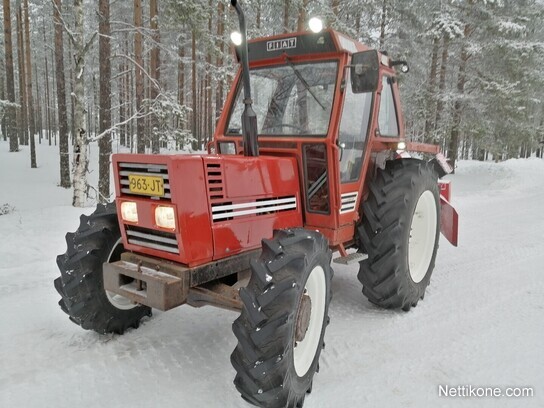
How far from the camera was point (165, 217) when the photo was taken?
8.84 ft

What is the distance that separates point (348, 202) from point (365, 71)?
1.19 m

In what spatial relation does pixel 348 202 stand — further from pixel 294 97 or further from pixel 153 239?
pixel 153 239

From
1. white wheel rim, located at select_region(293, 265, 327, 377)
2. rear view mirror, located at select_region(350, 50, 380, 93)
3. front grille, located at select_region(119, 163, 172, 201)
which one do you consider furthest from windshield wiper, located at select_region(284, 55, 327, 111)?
front grille, located at select_region(119, 163, 172, 201)

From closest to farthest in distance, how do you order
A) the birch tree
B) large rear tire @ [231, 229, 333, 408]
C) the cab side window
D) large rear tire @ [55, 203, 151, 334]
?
1. large rear tire @ [231, 229, 333, 408]
2. large rear tire @ [55, 203, 151, 334]
3. the cab side window
4. the birch tree

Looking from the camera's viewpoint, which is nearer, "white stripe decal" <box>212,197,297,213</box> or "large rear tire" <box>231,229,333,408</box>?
"large rear tire" <box>231,229,333,408</box>

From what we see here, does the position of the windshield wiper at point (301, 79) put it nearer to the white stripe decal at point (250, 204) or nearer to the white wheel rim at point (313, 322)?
the white stripe decal at point (250, 204)

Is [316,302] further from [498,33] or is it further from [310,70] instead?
[498,33]

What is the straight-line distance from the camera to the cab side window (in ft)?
14.4

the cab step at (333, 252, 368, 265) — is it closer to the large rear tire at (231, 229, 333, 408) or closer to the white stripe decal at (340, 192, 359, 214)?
the white stripe decal at (340, 192, 359, 214)

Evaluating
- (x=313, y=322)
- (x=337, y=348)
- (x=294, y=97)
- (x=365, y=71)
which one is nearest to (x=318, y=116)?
(x=294, y=97)

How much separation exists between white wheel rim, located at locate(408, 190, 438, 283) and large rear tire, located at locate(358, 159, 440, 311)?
0.30m

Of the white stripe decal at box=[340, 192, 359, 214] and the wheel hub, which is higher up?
the white stripe decal at box=[340, 192, 359, 214]

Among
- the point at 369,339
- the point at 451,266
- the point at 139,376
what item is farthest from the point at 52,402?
the point at 451,266

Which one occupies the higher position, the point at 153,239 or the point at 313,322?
the point at 153,239
